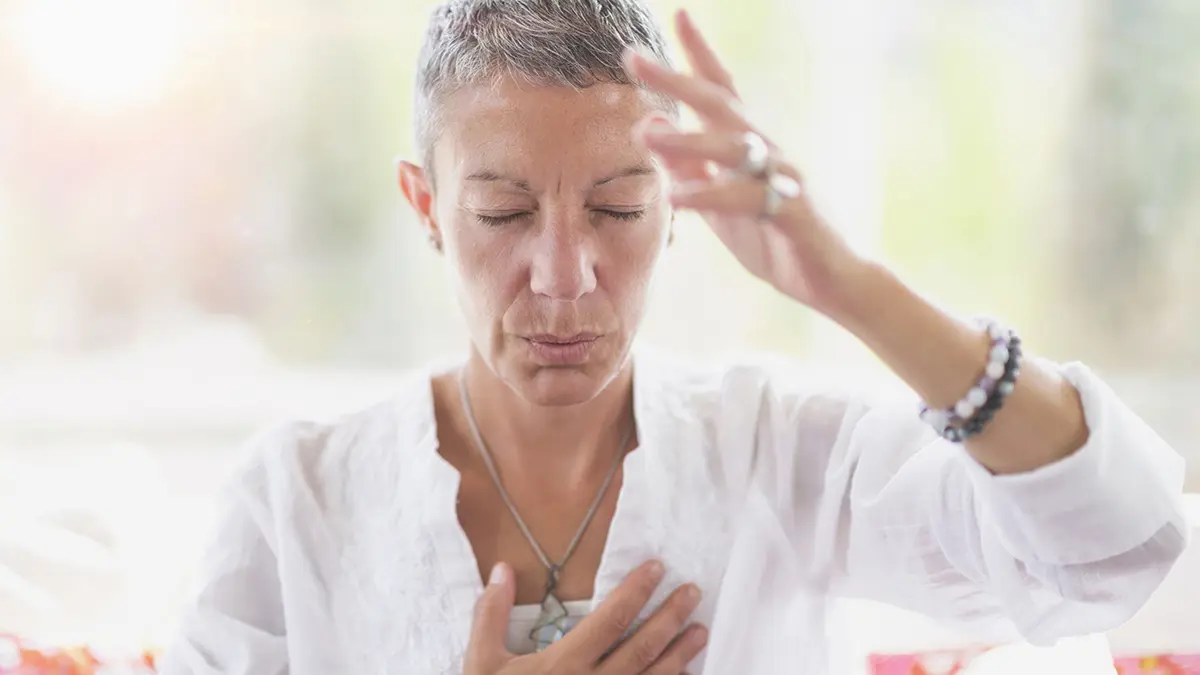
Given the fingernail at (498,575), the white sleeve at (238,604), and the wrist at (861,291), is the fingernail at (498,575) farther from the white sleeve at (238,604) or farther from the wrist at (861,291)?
the wrist at (861,291)

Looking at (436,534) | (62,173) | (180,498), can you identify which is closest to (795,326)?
(436,534)

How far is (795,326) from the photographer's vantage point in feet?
6.38

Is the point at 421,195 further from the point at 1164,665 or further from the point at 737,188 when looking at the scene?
the point at 1164,665

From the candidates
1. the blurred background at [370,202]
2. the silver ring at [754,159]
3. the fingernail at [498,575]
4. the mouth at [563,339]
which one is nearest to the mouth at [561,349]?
the mouth at [563,339]

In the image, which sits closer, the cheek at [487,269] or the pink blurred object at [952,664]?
the cheek at [487,269]

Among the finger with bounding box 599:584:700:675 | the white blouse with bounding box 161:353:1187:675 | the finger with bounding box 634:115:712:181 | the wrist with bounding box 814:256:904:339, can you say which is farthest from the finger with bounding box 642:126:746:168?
the finger with bounding box 599:584:700:675

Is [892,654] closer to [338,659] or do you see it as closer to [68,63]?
[338,659]

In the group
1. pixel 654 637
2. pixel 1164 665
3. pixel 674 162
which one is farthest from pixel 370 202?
pixel 1164 665

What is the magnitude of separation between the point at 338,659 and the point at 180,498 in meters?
0.72

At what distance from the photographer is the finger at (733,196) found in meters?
0.78

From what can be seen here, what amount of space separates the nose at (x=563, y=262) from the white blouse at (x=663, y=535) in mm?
261

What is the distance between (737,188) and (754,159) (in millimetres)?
29

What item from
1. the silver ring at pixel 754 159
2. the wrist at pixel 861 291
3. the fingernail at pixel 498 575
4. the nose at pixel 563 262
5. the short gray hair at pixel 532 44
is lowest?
the fingernail at pixel 498 575

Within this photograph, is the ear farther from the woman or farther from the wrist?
the wrist
